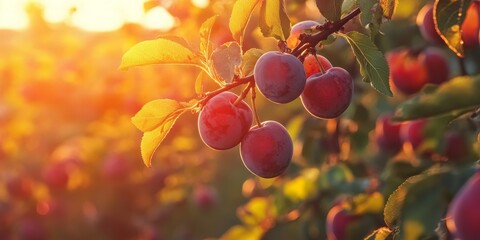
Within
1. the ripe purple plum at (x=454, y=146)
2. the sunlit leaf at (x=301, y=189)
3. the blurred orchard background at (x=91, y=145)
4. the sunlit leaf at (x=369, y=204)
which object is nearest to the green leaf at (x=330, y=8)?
the sunlit leaf at (x=369, y=204)

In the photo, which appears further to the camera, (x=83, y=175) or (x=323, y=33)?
(x=83, y=175)

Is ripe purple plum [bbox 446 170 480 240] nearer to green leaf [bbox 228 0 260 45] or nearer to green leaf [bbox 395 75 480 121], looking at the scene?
green leaf [bbox 395 75 480 121]

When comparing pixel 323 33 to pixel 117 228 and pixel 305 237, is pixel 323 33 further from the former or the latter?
pixel 117 228

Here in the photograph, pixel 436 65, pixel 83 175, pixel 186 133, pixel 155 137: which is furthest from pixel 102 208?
pixel 155 137

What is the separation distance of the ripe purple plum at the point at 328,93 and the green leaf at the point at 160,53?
168 millimetres

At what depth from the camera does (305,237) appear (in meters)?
2.01

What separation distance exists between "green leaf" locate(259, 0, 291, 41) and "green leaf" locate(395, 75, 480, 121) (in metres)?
0.20

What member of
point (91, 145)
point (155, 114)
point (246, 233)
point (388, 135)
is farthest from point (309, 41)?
point (91, 145)

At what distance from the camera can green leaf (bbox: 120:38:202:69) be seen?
926mm

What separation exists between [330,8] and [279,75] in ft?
0.44

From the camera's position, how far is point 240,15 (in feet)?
3.02

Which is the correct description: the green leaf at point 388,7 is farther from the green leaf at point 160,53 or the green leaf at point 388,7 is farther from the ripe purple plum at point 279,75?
the green leaf at point 160,53

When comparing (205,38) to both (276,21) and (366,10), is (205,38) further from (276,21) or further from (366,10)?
(366,10)

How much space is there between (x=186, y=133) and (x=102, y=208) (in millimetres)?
679
